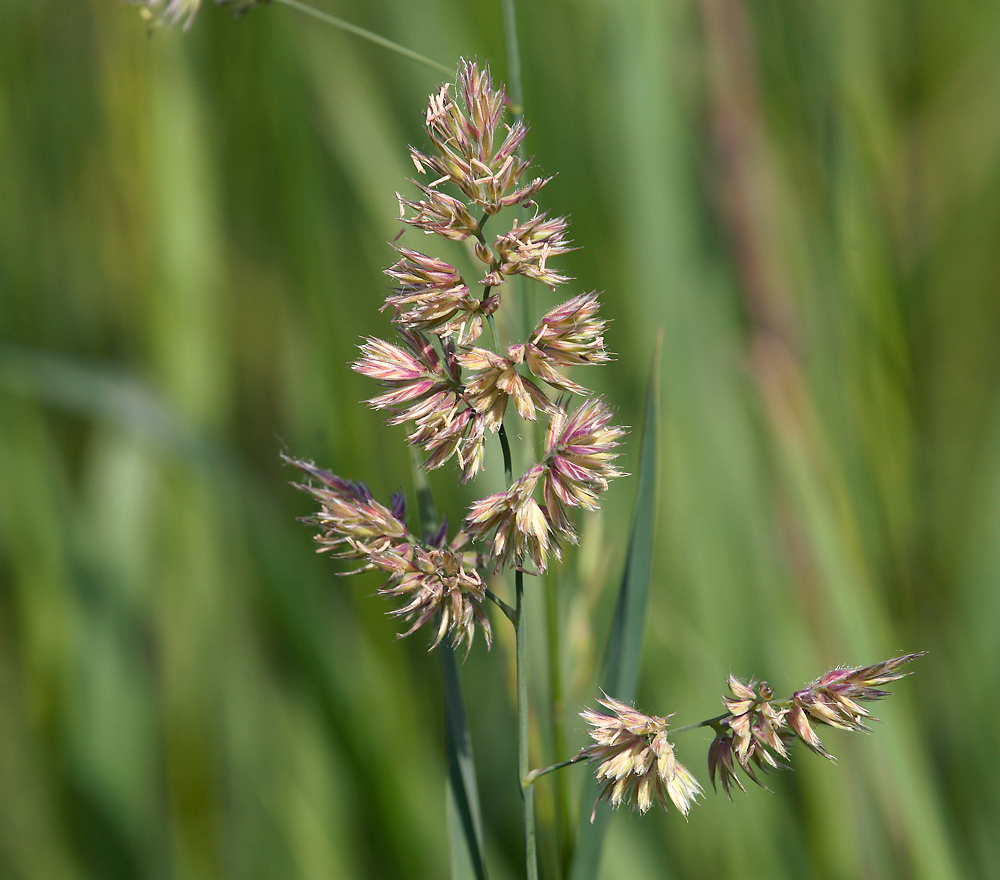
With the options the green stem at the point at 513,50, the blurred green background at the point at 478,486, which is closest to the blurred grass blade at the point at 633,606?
the green stem at the point at 513,50

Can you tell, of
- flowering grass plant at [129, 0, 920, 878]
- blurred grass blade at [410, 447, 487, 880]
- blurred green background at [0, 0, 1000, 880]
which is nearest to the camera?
flowering grass plant at [129, 0, 920, 878]

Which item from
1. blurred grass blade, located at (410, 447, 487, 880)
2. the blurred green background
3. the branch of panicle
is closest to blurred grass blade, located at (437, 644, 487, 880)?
blurred grass blade, located at (410, 447, 487, 880)

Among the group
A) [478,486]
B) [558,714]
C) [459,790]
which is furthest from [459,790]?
[478,486]

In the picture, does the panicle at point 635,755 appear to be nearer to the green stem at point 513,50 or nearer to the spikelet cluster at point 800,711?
the spikelet cluster at point 800,711

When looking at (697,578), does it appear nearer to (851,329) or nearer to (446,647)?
(851,329)

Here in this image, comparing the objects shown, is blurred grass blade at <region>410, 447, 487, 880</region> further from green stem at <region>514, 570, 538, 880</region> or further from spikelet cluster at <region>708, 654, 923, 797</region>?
spikelet cluster at <region>708, 654, 923, 797</region>

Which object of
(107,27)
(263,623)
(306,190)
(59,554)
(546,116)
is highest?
(107,27)

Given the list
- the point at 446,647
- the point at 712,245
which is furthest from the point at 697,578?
the point at 446,647
